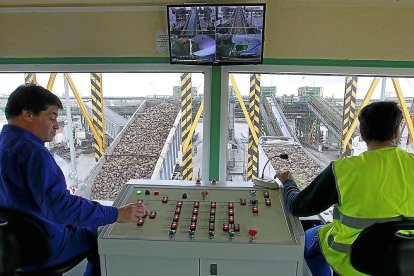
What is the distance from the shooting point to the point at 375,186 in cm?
140

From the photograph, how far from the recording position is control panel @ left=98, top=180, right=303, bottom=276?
1514mm

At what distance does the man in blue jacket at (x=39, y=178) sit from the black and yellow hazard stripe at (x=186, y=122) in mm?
1152

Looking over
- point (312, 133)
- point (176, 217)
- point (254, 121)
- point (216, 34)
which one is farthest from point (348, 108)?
point (176, 217)

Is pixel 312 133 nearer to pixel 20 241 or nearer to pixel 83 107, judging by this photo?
pixel 83 107

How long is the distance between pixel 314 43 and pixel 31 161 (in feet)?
5.95

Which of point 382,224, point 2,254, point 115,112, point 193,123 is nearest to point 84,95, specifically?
point 115,112

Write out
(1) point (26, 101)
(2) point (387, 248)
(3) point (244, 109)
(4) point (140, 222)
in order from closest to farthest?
(2) point (387, 248) → (1) point (26, 101) → (4) point (140, 222) → (3) point (244, 109)

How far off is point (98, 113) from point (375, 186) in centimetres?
214

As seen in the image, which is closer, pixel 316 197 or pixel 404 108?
pixel 316 197

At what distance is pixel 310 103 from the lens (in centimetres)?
266

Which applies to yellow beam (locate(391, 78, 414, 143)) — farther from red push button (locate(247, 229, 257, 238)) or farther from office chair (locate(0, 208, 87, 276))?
office chair (locate(0, 208, 87, 276))

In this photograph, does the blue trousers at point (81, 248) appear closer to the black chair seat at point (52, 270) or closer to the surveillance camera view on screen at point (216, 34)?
the black chair seat at point (52, 270)

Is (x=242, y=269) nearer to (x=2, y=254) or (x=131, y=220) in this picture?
(x=131, y=220)

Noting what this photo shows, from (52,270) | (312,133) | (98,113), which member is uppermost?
(98,113)
